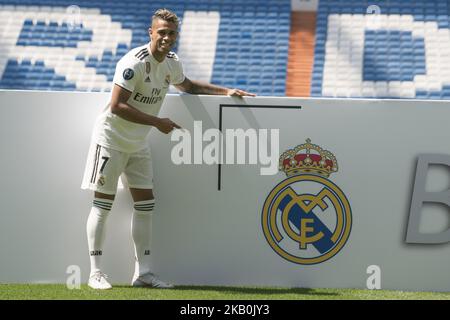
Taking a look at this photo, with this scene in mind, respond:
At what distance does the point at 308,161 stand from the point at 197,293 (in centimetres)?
91

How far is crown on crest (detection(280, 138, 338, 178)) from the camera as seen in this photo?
374 cm

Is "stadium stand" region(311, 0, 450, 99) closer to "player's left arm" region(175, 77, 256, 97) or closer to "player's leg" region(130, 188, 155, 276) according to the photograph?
"player's left arm" region(175, 77, 256, 97)

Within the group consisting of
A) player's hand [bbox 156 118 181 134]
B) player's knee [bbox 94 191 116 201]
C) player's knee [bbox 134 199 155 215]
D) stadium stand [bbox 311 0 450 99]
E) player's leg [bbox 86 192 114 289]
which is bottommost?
player's leg [bbox 86 192 114 289]

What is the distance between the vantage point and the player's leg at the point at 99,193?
352cm

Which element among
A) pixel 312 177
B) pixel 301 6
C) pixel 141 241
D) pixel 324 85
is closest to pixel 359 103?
pixel 312 177

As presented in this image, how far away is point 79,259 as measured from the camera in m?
3.76

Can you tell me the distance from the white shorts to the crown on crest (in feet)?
2.34

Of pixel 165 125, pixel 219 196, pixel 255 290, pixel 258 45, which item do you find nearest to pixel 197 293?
pixel 255 290

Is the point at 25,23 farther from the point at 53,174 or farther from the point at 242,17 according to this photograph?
the point at 53,174

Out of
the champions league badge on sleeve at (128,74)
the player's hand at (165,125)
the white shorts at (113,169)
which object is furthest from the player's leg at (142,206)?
the champions league badge on sleeve at (128,74)

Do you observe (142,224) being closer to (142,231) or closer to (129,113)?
(142,231)

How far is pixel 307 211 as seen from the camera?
3727 mm

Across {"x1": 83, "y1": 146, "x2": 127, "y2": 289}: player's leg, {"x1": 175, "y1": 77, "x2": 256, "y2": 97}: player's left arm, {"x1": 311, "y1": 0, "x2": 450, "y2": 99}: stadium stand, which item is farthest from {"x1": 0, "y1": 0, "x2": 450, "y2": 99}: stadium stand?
{"x1": 83, "y1": 146, "x2": 127, "y2": 289}: player's leg

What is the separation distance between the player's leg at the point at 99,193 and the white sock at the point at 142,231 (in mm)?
148
